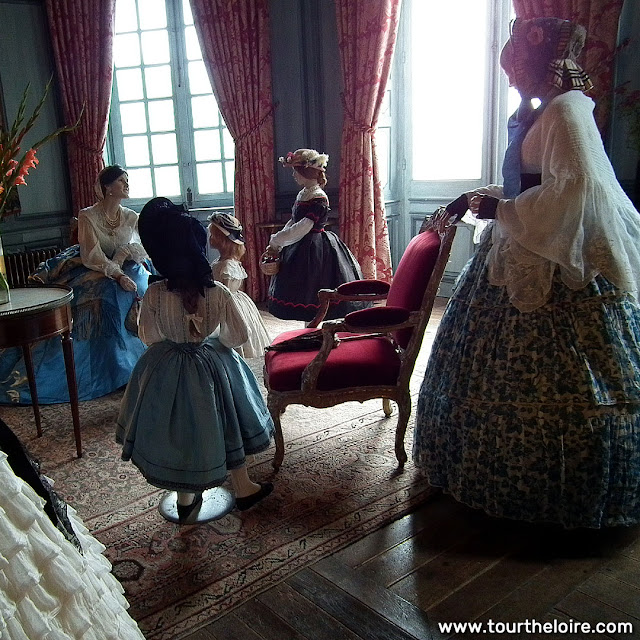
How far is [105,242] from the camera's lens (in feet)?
12.7

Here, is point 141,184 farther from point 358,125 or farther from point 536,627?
point 536,627

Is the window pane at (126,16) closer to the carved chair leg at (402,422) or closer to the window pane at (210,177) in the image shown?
the window pane at (210,177)

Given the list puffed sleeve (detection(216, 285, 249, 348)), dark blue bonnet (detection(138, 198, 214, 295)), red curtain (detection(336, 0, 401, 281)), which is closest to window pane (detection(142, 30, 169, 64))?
red curtain (detection(336, 0, 401, 281))

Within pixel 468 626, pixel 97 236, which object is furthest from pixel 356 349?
pixel 97 236

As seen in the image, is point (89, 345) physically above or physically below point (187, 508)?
above

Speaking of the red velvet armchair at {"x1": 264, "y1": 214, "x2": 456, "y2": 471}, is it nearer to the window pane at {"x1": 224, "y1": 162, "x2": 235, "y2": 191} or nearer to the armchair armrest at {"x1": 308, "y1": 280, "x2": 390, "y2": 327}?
the armchair armrest at {"x1": 308, "y1": 280, "x2": 390, "y2": 327}

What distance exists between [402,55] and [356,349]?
12.3ft

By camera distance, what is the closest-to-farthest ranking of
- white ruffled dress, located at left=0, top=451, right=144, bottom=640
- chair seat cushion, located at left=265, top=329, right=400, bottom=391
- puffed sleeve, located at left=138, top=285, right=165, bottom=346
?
white ruffled dress, located at left=0, top=451, right=144, bottom=640, puffed sleeve, located at left=138, top=285, right=165, bottom=346, chair seat cushion, located at left=265, top=329, right=400, bottom=391

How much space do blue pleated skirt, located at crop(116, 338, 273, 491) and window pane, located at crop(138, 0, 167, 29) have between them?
15.8 feet

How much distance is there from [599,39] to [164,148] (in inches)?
158

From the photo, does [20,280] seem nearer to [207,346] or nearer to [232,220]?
[232,220]

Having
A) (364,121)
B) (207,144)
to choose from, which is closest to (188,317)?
(364,121)

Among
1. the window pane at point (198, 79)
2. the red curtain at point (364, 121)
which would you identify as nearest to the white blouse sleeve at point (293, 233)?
the red curtain at point (364, 121)

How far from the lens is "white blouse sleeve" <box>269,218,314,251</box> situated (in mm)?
3652
